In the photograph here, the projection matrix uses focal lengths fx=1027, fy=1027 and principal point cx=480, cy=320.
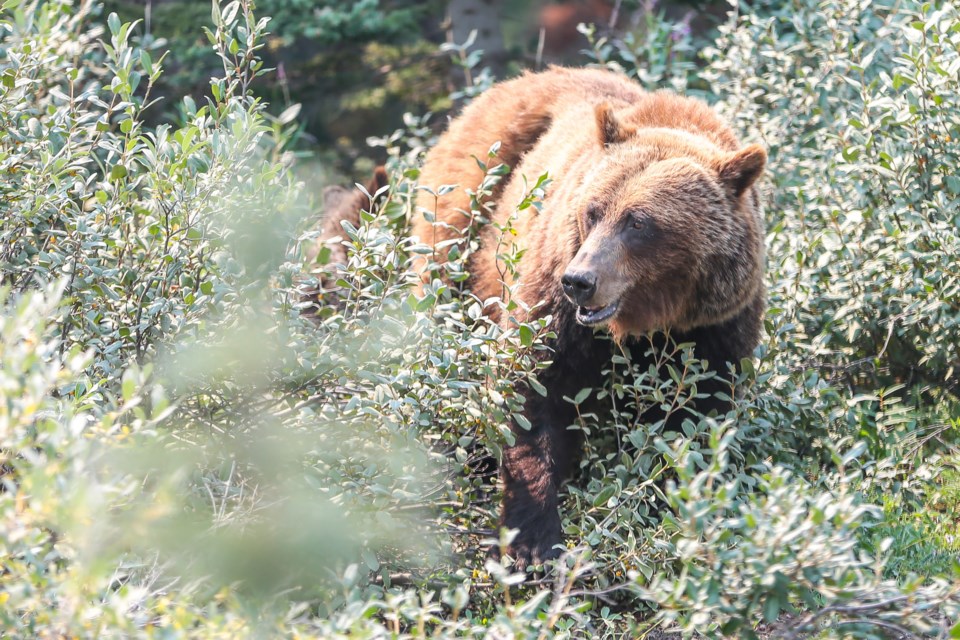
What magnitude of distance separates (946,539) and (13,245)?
4116 millimetres

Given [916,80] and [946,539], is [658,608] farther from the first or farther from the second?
→ [916,80]

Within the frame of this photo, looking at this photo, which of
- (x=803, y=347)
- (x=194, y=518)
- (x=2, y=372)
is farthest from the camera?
(x=803, y=347)

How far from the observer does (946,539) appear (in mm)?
4527

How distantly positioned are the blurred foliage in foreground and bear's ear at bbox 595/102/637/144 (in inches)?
37.6

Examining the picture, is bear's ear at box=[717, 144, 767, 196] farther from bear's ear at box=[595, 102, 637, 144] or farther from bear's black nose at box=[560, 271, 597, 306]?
bear's black nose at box=[560, 271, 597, 306]

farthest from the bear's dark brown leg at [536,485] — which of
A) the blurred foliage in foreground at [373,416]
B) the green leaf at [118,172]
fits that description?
the green leaf at [118,172]

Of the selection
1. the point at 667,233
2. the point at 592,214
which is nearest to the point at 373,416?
the point at 592,214

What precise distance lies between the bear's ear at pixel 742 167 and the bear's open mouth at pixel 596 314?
0.77m

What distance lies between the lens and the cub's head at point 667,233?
422cm

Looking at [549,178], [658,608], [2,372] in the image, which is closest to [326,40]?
[549,178]

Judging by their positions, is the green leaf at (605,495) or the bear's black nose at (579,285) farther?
the bear's black nose at (579,285)

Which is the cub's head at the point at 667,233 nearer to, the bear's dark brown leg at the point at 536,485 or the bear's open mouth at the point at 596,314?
the bear's open mouth at the point at 596,314

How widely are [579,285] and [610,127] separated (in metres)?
0.87

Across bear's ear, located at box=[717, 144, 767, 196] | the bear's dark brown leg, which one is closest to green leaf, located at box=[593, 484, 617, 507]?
the bear's dark brown leg
